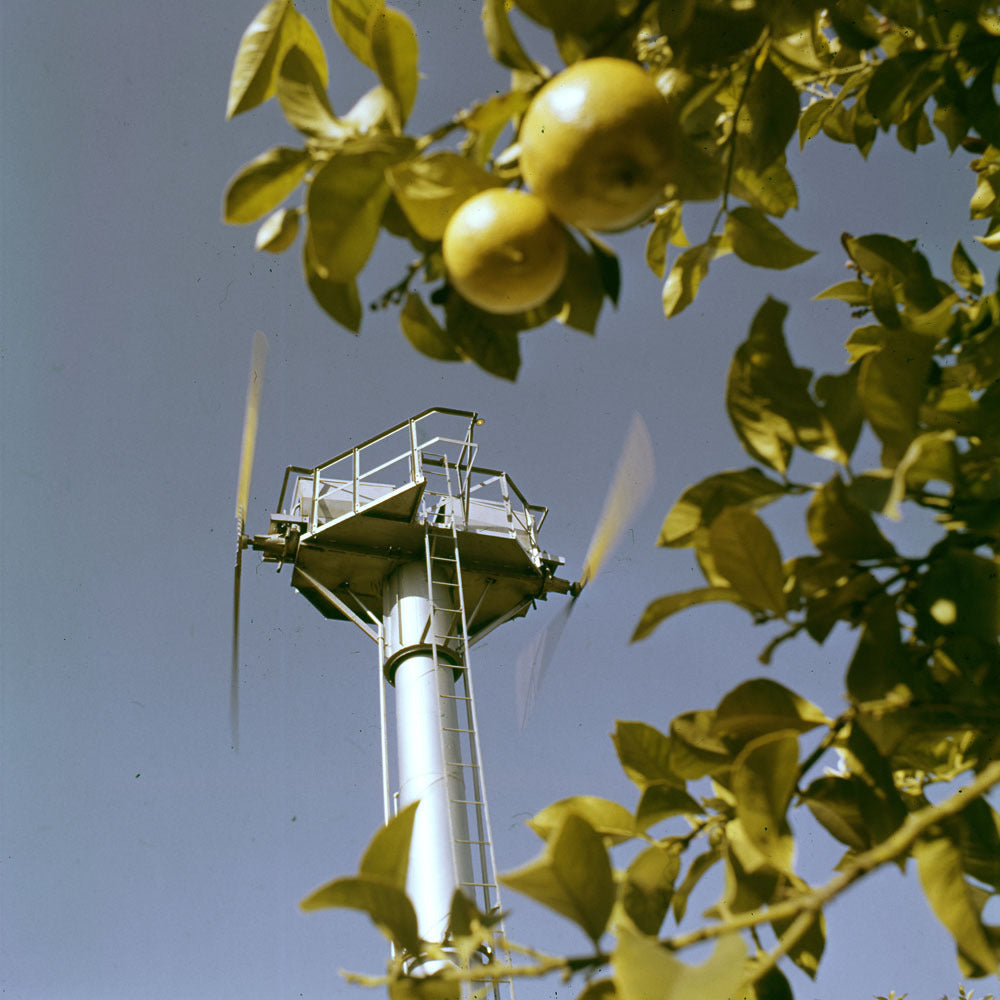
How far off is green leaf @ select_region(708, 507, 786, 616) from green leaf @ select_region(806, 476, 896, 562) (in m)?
0.03

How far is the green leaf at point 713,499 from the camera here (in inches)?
20.8

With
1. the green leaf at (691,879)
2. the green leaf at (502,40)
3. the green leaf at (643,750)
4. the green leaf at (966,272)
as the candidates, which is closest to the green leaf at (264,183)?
the green leaf at (502,40)

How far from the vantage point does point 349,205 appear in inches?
19.4

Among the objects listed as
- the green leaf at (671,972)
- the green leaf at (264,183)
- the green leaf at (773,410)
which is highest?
the green leaf at (264,183)

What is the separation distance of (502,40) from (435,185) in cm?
10

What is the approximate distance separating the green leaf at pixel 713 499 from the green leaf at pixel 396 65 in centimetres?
27

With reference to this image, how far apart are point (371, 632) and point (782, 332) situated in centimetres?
676

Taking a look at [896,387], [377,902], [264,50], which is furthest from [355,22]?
[377,902]

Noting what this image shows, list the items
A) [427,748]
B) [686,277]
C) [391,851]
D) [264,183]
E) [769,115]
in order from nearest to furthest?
[391,851]
[264,183]
[769,115]
[686,277]
[427,748]

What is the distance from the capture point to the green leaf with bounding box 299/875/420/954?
38 cm

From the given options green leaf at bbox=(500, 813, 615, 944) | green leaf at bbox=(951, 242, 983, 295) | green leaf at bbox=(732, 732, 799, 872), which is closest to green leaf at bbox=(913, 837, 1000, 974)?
green leaf at bbox=(732, 732, 799, 872)

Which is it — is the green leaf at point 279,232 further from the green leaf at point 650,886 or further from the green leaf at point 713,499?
the green leaf at point 650,886

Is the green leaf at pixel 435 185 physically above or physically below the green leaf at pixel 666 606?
above

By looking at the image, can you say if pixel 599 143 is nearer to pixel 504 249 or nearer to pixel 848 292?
pixel 504 249
